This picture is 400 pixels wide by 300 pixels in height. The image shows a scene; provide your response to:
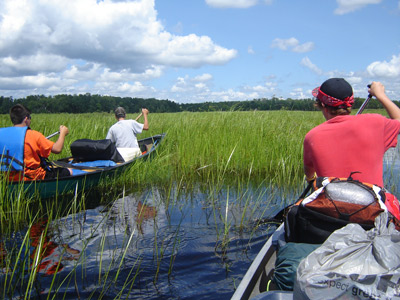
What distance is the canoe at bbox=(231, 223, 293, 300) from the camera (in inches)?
77.8

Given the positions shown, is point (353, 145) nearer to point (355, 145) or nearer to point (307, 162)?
point (355, 145)

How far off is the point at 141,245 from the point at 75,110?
42036 mm

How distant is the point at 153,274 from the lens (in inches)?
142

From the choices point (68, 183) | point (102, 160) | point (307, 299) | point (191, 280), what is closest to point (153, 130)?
point (102, 160)

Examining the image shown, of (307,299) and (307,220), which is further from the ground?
(307,220)

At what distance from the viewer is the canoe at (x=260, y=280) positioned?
1.98m

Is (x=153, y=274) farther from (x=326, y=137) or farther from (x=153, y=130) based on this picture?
(x=153, y=130)

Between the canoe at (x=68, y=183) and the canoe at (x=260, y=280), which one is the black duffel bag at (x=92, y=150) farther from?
the canoe at (x=260, y=280)

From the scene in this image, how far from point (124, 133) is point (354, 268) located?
7.06 meters

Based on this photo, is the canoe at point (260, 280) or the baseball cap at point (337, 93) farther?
the baseball cap at point (337, 93)

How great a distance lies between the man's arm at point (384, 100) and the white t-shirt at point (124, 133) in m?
6.06

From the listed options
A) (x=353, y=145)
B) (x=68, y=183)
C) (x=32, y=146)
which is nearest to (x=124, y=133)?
(x=68, y=183)

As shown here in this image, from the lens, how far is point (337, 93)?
8.86 feet

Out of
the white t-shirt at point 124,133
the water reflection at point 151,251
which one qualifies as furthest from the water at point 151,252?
the white t-shirt at point 124,133
